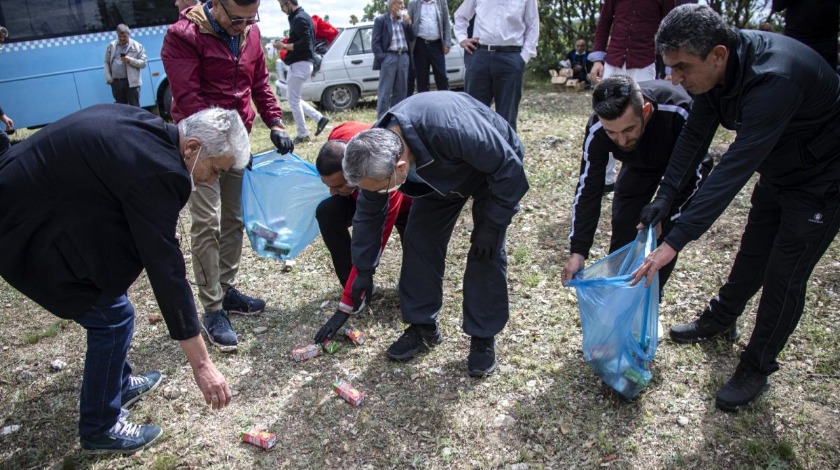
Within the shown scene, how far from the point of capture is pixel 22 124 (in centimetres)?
863

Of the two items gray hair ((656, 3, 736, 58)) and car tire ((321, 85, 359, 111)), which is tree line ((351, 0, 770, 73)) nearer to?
car tire ((321, 85, 359, 111))

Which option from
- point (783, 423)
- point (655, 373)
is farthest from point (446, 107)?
point (783, 423)

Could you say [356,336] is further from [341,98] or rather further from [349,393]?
[341,98]

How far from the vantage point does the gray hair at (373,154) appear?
225 cm

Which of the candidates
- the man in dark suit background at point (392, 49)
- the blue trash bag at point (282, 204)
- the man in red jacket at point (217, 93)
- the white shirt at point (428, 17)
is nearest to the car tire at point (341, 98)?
the man in dark suit background at point (392, 49)

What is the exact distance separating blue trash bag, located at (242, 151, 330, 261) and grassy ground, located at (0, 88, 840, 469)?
1.45 feet

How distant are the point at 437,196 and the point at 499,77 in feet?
9.17

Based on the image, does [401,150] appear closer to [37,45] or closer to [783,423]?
[783,423]

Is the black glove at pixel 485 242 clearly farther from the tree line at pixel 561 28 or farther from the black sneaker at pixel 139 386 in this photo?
the tree line at pixel 561 28

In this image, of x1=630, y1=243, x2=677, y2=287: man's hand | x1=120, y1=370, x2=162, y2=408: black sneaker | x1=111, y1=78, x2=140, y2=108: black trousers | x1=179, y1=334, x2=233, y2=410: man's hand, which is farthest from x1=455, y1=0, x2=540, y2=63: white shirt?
x1=111, y1=78, x2=140, y2=108: black trousers

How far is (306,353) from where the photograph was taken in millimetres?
3188

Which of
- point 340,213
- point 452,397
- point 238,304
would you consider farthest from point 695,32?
point 238,304

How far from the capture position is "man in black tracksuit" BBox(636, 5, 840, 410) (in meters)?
2.06

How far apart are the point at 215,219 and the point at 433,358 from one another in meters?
1.38
